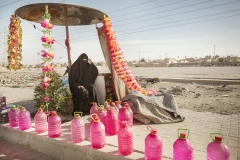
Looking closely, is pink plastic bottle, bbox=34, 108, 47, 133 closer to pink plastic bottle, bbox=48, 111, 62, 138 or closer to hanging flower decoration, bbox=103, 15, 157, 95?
pink plastic bottle, bbox=48, 111, 62, 138

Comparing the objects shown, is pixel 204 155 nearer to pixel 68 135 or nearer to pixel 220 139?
pixel 220 139

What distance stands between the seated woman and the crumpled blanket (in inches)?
52.6

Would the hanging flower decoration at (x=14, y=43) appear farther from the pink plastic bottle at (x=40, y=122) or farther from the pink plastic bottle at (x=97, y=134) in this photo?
the pink plastic bottle at (x=97, y=134)

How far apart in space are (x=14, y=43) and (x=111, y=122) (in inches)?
193

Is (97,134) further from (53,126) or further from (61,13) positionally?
(61,13)

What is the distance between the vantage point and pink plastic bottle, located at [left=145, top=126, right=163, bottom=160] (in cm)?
263

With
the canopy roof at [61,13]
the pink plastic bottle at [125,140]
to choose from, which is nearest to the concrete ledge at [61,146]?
the pink plastic bottle at [125,140]

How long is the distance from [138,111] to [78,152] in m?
2.07

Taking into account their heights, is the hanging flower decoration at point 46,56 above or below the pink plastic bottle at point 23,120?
above

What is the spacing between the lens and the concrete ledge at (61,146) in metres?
3.07

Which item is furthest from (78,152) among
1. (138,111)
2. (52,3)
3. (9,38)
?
(9,38)

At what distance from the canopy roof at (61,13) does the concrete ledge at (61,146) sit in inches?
149

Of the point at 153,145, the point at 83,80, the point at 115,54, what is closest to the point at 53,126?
the point at 153,145

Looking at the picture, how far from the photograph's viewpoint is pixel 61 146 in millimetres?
3537
